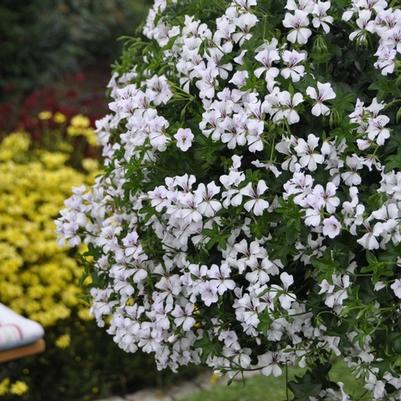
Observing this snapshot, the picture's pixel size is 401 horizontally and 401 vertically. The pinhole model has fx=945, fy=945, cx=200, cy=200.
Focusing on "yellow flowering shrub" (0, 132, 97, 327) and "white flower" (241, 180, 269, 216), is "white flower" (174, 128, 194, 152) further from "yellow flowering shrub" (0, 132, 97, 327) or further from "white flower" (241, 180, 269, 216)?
"yellow flowering shrub" (0, 132, 97, 327)

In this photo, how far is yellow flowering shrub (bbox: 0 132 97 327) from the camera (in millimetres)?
4305

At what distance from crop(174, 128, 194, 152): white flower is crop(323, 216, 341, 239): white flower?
1.38 feet

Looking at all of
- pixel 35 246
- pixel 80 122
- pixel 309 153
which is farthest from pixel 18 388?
pixel 309 153

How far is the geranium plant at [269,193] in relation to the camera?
2.22 metres

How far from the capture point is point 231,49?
2418 mm

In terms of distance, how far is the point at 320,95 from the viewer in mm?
2238

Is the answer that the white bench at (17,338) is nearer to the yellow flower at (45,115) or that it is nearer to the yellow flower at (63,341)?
the yellow flower at (63,341)

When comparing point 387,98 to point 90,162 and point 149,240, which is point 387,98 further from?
point 90,162

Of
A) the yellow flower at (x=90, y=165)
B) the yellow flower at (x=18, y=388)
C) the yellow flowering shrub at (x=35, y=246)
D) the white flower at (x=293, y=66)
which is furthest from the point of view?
the yellow flower at (x=90, y=165)

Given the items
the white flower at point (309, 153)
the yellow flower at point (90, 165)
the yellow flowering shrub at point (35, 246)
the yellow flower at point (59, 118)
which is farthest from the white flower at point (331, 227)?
the yellow flower at point (59, 118)

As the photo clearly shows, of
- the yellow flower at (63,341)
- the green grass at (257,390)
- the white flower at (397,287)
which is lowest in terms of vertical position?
the green grass at (257,390)

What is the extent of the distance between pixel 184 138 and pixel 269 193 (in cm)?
26

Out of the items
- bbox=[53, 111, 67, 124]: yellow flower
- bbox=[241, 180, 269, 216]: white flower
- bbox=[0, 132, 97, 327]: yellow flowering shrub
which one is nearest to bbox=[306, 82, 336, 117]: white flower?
bbox=[241, 180, 269, 216]: white flower

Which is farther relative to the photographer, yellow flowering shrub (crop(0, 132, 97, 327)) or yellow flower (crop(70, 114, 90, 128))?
yellow flower (crop(70, 114, 90, 128))
